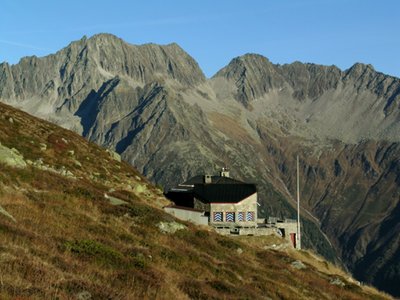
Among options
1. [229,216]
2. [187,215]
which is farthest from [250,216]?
[187,215]

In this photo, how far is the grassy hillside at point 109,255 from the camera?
56.8 feet

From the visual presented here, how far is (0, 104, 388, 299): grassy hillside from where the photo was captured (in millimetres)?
17312

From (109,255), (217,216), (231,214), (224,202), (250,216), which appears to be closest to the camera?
(109,255)

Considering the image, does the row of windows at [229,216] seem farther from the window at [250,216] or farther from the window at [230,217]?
the window at [250,216]

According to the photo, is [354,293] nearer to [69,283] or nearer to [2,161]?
[2,161]

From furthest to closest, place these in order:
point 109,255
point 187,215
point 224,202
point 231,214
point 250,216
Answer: point 250,216, point 231,214, point 224,202, point 187,215, point 109,255

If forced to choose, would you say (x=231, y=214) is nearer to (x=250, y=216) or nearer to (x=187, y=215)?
(x=250, y=216)

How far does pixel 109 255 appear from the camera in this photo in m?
23.3

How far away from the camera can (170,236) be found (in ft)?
114

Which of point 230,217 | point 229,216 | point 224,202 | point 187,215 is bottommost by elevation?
point 230,217

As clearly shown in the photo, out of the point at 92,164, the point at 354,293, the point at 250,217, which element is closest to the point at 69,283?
the point at 354,293

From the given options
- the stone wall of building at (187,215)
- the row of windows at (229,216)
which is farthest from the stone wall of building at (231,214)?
the stone wall of building at (187,215)

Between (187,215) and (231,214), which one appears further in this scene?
(231,214)

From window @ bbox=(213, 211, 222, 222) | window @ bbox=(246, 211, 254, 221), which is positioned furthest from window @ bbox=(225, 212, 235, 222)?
window @ bbox=(246, 211, 254, 221)
